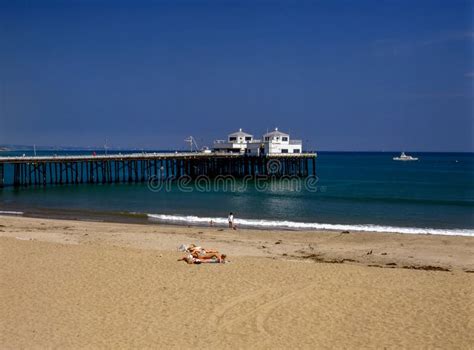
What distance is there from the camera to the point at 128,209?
3173 centimetres

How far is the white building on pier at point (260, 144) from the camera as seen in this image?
183 feet

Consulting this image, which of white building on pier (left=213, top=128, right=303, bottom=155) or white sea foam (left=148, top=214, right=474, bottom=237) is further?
white building on pier (left=213, top=128, right=303, bottom=155)

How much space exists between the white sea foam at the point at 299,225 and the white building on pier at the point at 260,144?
2817 cm

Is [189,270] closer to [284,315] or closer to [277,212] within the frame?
[284,315]

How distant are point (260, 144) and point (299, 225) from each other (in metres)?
31.1

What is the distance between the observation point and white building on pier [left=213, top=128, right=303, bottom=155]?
55.8 m

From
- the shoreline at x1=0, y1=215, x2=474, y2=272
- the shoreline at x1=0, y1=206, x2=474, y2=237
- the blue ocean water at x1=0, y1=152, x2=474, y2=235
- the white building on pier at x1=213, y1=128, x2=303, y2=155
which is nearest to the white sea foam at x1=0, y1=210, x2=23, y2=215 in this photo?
the shoreline at x1=0, y1=206, x2=474, y2=237

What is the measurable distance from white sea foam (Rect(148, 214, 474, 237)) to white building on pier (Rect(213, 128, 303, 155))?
92.4ft

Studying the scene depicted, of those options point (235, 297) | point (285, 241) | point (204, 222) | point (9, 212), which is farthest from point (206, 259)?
point (9, 212)

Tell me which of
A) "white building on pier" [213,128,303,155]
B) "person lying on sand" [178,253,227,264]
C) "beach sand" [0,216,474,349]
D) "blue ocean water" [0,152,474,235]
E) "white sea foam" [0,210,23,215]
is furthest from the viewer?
"white building on pier" [213,128,303,155]

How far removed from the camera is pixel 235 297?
11.1 metres

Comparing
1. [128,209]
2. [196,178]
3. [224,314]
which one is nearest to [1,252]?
[224,314]

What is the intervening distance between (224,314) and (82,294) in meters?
3.22

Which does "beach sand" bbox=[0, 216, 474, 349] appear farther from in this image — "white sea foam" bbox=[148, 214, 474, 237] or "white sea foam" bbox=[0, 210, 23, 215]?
"white sea foam" bbox=[0, 210, 23, 215]
